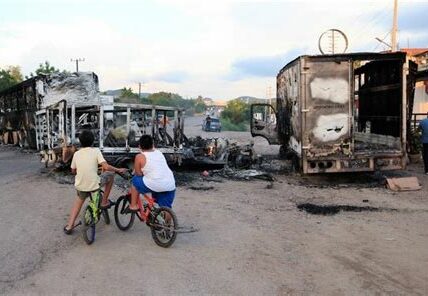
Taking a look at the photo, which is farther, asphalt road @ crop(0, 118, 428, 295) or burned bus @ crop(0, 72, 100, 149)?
burned bus @ crop(0, 72, 100, 149)

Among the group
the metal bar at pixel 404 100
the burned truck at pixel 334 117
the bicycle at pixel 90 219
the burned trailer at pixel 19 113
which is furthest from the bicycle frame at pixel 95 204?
the burned trailer at pixel 19 113

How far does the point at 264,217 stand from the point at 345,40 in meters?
6.65

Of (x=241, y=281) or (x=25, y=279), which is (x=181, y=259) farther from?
(x=25, y=279)

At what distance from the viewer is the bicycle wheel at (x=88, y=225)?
19.7 ft

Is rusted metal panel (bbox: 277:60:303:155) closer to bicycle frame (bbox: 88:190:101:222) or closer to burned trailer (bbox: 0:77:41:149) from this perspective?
bicycle frame (bbox: 88:190:101:222)

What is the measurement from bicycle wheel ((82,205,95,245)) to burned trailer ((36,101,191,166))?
485cm

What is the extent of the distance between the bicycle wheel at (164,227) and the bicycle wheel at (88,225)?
729mm

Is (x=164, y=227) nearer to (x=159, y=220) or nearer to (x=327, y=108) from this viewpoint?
(x=159, y=220)

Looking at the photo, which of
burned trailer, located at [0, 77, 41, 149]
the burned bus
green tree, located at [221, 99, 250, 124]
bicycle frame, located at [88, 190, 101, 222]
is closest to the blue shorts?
bicycle frame, located at [88, 190, 101, 222]

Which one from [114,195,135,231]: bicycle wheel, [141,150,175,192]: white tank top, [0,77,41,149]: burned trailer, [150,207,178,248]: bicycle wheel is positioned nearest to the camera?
[150,207,178,248]: bicycle wheel

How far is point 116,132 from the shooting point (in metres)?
12.2

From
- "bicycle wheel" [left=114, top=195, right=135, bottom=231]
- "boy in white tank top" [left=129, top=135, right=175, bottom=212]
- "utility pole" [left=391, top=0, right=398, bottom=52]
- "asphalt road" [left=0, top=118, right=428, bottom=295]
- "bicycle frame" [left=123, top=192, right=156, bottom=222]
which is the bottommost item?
"asphalt road" [left=0, top=118, right=428, bottom=295]

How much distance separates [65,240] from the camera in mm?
6297

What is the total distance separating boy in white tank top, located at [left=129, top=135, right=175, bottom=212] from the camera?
5.96m
